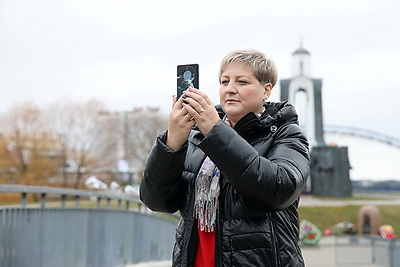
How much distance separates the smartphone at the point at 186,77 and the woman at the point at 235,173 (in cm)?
10

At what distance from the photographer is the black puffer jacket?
1963mm

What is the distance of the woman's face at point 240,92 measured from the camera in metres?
2.18

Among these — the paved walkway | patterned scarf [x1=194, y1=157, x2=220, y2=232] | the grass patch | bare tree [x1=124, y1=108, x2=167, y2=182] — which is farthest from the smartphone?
bare tree [x1=124, y1=108, x2=167, y2=182]

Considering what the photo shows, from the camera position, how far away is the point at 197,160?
231 centimetres

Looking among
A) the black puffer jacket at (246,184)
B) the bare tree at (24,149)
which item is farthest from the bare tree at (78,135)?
the black puffer jacket at (246,184)

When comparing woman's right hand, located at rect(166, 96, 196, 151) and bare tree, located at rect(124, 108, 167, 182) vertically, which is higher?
bare tree, located at rect(124, 108, 167, 182)

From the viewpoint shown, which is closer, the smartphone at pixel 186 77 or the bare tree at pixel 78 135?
the smartphone at pixel 186 77

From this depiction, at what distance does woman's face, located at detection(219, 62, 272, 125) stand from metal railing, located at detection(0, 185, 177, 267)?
3072mm

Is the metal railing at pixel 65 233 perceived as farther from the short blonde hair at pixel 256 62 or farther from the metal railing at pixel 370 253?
the metal railing at pixel 370 253

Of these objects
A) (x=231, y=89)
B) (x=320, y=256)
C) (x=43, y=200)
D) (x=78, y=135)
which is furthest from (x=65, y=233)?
(x=78, y=135)

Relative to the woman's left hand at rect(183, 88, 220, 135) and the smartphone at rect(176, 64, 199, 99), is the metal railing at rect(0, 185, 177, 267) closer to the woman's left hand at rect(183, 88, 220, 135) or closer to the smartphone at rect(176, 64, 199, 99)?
the smartphone at rect(176, 64, 199, 99)

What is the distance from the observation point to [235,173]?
196 cm

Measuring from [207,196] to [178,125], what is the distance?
275 mm

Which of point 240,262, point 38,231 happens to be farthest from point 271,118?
point 38,231
